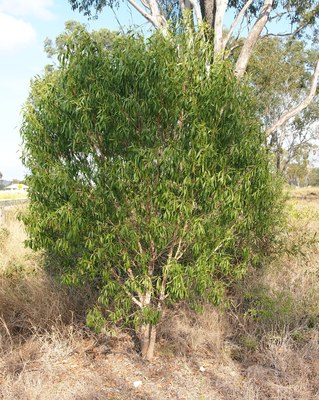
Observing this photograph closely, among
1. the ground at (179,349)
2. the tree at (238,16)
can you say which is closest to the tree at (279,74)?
the tree at (238,16)

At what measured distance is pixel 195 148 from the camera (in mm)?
3748

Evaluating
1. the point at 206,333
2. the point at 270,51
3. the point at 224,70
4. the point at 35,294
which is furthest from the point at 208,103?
the point at 270,51

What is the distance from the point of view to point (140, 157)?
12.3ft

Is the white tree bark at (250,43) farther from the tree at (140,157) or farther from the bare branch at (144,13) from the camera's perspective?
the tree at (140,157)

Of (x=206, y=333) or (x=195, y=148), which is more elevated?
(x=195, y=148)

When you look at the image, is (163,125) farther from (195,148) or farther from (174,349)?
(174,349)

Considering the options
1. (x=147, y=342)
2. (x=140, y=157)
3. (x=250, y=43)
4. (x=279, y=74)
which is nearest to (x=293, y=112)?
(x=250, y=43)

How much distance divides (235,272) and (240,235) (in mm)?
582

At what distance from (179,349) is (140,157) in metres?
2.47

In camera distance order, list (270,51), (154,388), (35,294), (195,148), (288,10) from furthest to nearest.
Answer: (270,51)
(288,10)
(35,294)
(154,388)
(195,148)

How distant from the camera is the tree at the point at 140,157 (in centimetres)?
372

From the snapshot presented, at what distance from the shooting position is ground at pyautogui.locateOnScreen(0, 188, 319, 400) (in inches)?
154

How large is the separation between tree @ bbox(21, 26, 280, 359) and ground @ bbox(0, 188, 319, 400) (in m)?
0.71

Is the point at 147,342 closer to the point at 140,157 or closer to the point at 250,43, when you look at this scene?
the point at 140,157
